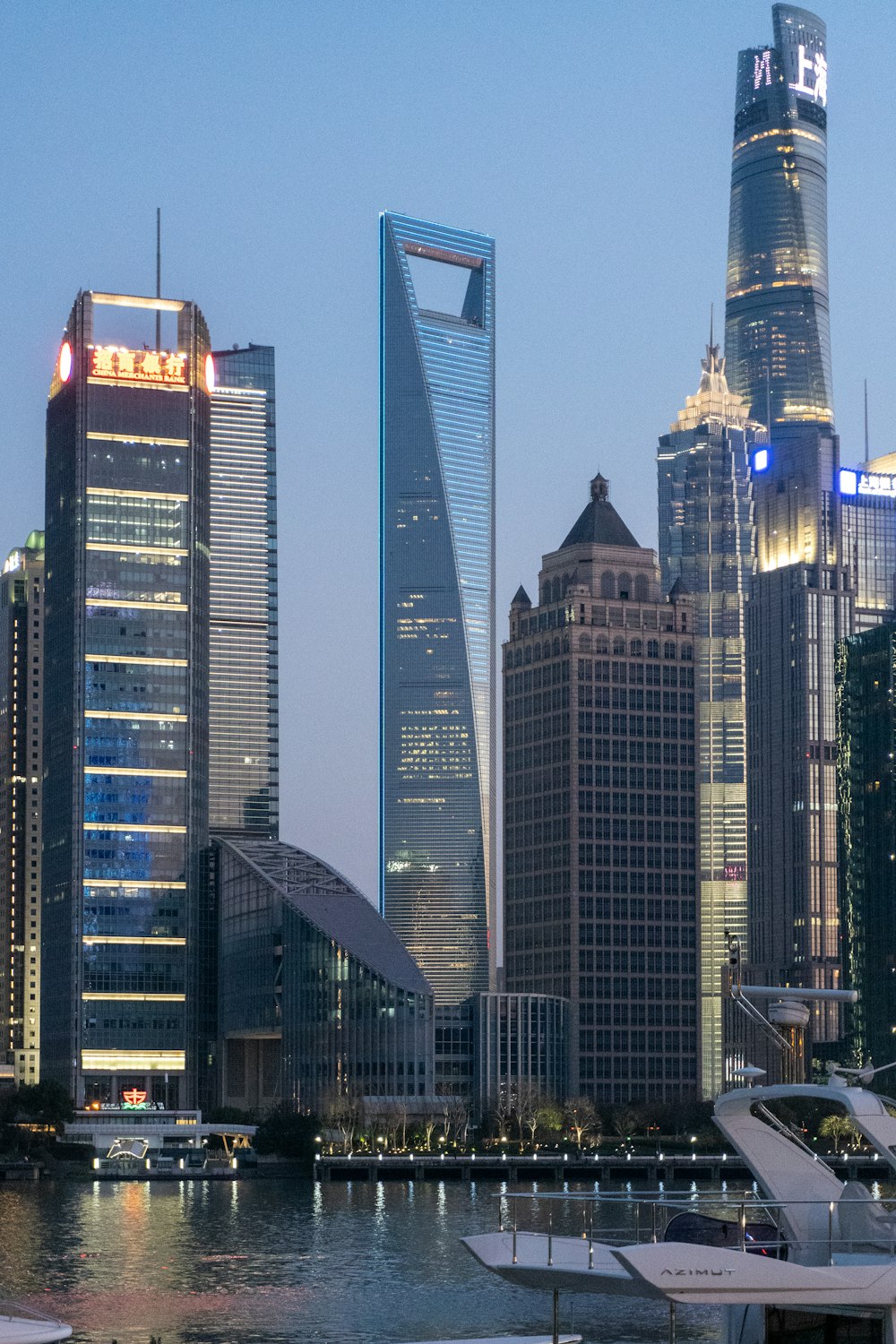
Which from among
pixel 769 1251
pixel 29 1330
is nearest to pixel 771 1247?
pixel 769 1251

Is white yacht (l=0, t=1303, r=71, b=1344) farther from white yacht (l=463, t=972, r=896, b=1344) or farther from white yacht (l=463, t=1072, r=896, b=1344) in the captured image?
white yacht (l=463, t=972, r=896, b=1344)

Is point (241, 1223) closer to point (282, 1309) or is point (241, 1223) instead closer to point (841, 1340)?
point (282, 1309)

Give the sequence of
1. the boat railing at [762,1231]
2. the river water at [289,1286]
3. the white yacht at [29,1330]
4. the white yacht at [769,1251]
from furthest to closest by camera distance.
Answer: the river water at [289,1286] → the white yacht at [29,1330] → the boat railing at [762,1231] → the white yacht at [769,1251]

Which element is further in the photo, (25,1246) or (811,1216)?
(25,1246)

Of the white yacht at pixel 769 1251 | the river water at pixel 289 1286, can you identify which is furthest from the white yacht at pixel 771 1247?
the river water at pixel 289 1286

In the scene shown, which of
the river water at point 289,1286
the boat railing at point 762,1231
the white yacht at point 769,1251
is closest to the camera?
the white yacht at point 769,1251

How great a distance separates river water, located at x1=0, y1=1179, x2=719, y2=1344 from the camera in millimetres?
109125

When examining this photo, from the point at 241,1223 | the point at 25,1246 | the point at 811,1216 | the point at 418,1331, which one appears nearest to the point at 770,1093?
the point at 811,1216

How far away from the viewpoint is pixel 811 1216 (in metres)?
58.2

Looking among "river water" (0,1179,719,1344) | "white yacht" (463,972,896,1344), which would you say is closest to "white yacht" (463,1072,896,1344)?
"white yacht" (463,972,896,1344)

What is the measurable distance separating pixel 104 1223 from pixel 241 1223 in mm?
11421

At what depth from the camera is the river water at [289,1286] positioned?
358 feet

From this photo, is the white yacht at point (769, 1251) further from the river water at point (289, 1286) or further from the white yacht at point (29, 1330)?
the river water at point (289, 1286)

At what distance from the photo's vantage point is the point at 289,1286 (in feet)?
433
